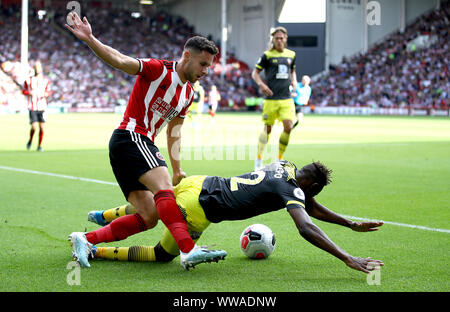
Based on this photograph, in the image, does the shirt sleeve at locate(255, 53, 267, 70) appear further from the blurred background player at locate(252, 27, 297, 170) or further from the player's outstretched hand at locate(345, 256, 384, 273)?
the player's outstretched hand at locate(345, 256, 384, 273)

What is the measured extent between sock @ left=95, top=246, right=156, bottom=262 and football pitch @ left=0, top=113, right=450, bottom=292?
82mm

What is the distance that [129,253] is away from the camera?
5.04m

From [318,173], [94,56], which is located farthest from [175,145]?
[94,56]

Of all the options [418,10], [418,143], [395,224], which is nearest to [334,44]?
[418,10]

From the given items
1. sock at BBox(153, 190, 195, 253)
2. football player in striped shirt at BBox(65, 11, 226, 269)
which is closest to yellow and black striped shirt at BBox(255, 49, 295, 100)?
football player in striped shirt at BBox(65, 11, 226, 269)

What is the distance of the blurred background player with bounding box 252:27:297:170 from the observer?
39.6 feet

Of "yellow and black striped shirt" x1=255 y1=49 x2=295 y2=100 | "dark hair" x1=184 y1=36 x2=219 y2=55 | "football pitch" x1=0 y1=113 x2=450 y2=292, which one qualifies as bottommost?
"football pitch" x1=0 y1=113 x2=450 y2=292

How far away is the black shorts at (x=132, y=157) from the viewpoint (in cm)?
489

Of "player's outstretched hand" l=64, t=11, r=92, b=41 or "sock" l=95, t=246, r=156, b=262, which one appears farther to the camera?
"sock" l=95, t=246, r=156, b=262

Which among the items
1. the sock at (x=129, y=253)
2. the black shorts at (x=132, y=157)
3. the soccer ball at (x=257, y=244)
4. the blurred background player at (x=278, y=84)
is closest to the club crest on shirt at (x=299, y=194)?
the soccer ball at (x=257, y=244)

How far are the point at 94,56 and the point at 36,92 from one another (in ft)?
121

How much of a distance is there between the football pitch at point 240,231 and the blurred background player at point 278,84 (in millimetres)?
1042

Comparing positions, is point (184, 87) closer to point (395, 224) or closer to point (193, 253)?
point (193, 253)
